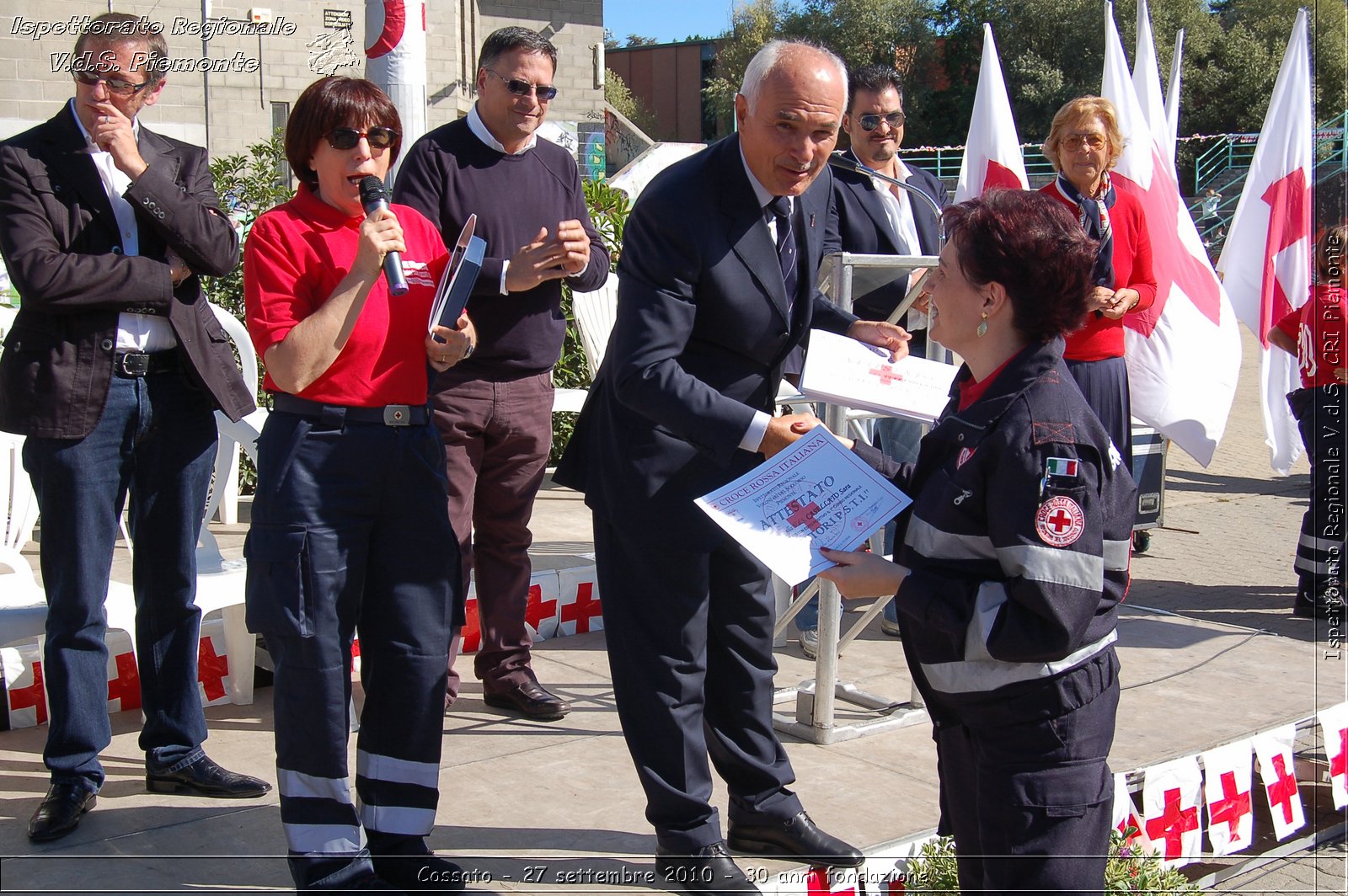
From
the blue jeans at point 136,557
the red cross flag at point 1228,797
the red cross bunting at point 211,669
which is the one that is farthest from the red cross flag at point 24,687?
the red cross flag at point 1228,797

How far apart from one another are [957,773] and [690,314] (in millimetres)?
1229

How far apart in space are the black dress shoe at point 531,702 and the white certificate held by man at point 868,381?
1.71 meters

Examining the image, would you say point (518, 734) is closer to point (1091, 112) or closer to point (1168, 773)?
point (1168, 773)

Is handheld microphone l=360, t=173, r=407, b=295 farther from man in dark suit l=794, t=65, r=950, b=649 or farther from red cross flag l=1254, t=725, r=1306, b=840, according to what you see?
red cross flag l=1254, t=725, r=1306, b=840

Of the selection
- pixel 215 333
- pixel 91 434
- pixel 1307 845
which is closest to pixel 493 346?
pixel 215 333

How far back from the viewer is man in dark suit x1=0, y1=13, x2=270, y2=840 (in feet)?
11.1

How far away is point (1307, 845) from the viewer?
3953 mm

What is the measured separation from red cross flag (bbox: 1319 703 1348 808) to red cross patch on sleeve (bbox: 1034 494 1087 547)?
2.45 m

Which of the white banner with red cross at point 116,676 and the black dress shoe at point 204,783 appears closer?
the black dress shoe at point 204,783

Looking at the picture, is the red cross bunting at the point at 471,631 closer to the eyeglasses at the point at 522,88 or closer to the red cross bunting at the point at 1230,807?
the eyeglasses at the point at 522,88

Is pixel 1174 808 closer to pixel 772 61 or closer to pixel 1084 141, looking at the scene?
pixel 772 61

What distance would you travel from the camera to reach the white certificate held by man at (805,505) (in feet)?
8.02

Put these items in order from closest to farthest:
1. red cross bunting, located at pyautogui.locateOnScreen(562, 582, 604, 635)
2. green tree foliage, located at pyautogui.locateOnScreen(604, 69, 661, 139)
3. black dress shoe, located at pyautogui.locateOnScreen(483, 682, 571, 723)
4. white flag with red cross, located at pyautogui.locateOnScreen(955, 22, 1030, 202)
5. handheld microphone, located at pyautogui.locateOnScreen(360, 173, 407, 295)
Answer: handheld microphone, located at pyautogui.locateOnScreen(360, 173, 407, 295)
black dress shoe, located at pyautogui.locateOnScreen(483, 682, 571, 723)
red cross bunting, located at pyautogui.locateOnScreen(562, 582, 604, 635)
white flag with red cross, located at pyautogui.locateOnScreen(955, 22, 1030, 202)
green tree foliage, located at pyautogui.locateOnScreen(604, 69, 661, 139)

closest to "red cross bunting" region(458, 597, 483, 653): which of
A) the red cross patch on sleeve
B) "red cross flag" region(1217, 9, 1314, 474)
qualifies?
the red cross patch on sleeve
